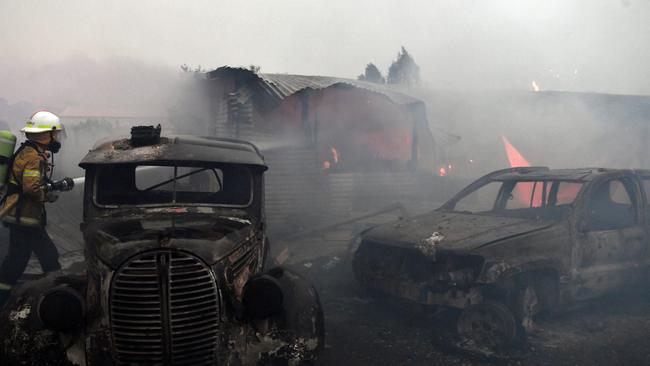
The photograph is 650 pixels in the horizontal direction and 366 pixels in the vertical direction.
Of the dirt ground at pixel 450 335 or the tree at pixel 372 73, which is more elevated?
the tree at pixel 372 73

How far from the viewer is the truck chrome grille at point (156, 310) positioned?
9.74ft

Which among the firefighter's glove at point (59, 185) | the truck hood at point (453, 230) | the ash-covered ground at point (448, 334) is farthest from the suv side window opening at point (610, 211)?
the firefighter's glove at point (59, 185)

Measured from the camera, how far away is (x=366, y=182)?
13172 millimetres

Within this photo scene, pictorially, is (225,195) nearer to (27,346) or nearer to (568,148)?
(27,346)

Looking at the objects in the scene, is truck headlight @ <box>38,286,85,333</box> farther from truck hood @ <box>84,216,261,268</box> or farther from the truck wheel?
the truck wheel

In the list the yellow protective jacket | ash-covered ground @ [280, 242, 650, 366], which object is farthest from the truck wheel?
the yellow protective jacket

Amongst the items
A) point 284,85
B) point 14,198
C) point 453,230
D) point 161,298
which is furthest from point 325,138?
point 161,298

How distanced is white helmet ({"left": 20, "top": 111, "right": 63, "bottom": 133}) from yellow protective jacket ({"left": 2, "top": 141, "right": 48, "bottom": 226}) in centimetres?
14

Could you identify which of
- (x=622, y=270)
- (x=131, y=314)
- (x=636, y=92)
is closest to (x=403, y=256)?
(x=622, y=270)

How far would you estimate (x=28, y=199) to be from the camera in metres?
4.75

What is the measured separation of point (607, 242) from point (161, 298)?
5048 mm

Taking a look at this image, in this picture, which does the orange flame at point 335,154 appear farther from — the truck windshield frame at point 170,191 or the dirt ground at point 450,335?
the truck windshield frame at point 170,191

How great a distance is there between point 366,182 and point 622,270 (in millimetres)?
7942

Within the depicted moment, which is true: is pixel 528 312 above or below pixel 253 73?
below
